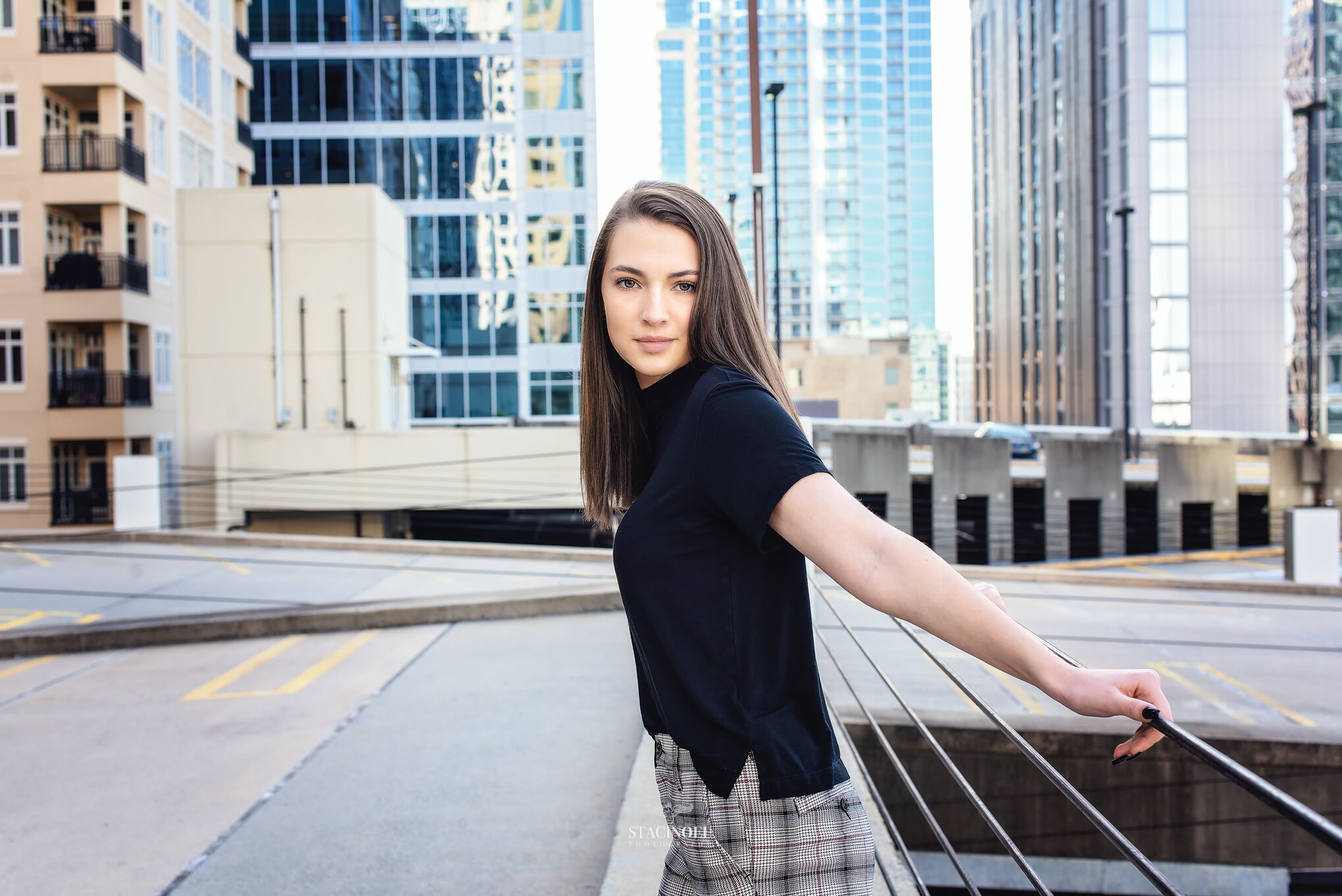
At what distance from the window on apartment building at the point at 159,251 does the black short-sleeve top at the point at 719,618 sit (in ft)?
93.9

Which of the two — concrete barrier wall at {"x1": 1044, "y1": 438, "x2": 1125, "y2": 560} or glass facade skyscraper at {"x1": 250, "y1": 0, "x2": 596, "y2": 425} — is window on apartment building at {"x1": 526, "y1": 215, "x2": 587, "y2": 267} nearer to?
glass facade skyscraper at {"x1": 250, "y1": 0, "x2": 596, "y2": 425}

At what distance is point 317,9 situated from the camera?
105 feet

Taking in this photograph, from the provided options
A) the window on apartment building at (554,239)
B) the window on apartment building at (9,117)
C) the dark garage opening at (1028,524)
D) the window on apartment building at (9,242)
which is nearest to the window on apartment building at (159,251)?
the window on apartment building at (9,242)

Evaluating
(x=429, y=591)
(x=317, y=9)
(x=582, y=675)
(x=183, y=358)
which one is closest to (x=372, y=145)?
(x=317, y=9)

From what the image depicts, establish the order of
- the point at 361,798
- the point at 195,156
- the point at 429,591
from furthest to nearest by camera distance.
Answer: the point at 195,156
the point at 429,591
the point at 361,798

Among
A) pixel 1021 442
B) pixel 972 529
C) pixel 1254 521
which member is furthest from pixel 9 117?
pixel 1254 521

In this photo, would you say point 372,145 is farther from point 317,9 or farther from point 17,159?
point 17,159

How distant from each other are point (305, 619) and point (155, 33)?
84.8 ft

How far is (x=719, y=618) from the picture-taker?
1.09 m

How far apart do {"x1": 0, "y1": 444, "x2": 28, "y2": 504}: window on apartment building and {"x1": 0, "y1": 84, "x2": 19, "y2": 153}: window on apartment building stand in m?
7.59

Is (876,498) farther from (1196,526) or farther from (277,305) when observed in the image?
(277,305)

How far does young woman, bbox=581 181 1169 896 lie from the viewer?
0.96 m

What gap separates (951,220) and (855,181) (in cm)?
907

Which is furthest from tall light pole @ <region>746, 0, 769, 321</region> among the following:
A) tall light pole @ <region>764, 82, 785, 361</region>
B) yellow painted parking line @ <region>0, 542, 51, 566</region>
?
yellow painted parking line @ <region>0, 542, 51, 566</region>
